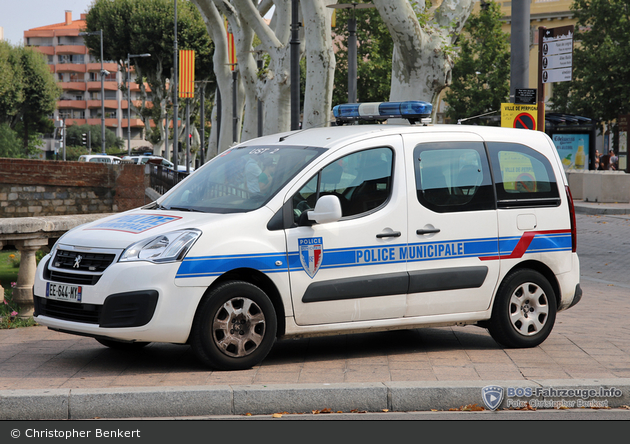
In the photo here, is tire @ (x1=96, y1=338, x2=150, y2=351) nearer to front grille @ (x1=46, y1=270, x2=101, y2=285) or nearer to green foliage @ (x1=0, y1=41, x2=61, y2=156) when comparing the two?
front grille @ (x1=46, y1=270, x2=101, y2=285)

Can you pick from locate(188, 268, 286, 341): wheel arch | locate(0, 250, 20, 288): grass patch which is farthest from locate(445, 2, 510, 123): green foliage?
locate(188, 268, 286, 341): wheel arch

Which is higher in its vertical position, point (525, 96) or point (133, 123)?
point (133, 123)

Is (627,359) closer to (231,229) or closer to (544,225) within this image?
(544,225)

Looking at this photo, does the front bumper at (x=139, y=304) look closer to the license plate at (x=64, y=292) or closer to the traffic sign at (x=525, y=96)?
the license plate at (x=64, y=292)

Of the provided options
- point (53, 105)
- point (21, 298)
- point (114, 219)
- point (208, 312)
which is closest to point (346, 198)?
point (208, 312)

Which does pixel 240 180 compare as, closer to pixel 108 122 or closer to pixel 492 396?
pixel 492 396

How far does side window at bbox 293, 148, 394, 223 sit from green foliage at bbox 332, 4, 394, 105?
42.8m

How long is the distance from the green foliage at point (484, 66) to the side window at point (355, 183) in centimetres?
4451

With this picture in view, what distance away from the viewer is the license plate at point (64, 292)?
567cm

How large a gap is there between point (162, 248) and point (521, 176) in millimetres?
3018

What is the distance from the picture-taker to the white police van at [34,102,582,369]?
5586 mm

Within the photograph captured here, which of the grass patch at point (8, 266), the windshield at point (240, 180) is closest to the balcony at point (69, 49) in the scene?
the grass patch at point (8, 266)

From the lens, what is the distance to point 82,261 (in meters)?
5.71

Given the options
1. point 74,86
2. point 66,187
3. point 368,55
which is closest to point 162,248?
point 66,187
